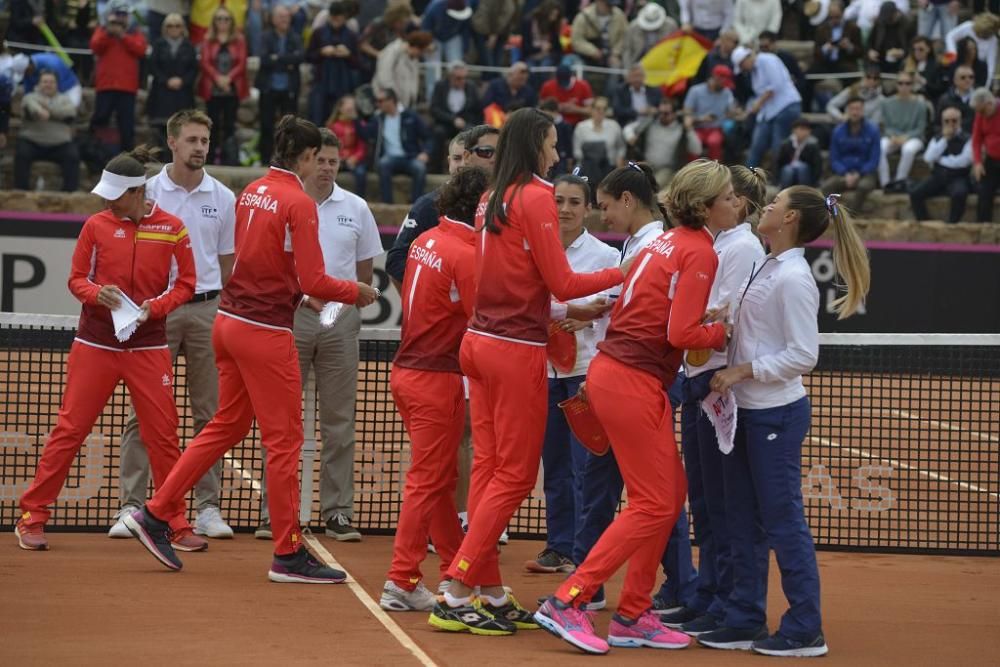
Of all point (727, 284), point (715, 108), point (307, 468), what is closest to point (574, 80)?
point (715, 108)

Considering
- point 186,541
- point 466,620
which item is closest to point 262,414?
point 186,541

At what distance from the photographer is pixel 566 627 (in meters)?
6.62

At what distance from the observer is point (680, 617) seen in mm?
7395

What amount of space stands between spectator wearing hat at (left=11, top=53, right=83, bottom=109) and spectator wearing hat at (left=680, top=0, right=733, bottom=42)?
8.61 metres

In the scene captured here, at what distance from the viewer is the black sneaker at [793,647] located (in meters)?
6.75

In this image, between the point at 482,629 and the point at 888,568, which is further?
the point at 888,568

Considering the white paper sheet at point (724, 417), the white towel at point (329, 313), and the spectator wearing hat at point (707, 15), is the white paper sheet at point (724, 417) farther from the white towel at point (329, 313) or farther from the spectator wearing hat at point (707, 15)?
the spectator wearing hat at point (707, 15)

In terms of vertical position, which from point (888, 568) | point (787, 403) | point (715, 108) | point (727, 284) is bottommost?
point (888, 568)

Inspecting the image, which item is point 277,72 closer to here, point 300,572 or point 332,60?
point 332,60

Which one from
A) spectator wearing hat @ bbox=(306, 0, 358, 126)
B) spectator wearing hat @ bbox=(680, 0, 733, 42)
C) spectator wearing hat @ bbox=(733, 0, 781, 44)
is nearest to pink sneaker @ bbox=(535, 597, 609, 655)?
spectator wearing hat @ bbox=(306, 0, 358, 126)

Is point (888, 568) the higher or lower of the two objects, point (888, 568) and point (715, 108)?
the lower

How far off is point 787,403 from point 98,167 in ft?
49.8

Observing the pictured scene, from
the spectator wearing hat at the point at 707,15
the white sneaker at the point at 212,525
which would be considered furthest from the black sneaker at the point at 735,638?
the spectator wearing hat at the point at 707,15

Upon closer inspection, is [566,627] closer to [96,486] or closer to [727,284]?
[727,284]
